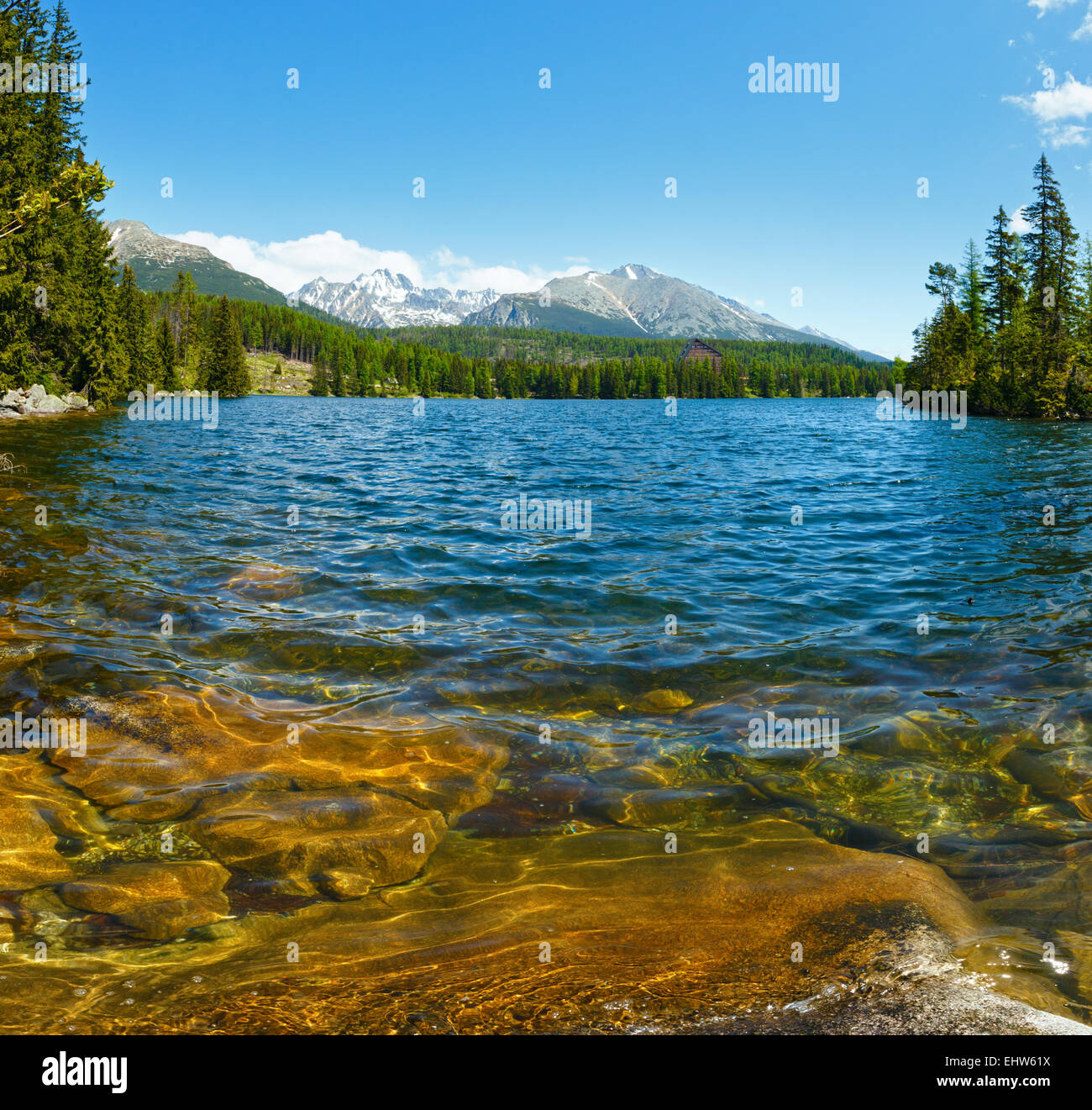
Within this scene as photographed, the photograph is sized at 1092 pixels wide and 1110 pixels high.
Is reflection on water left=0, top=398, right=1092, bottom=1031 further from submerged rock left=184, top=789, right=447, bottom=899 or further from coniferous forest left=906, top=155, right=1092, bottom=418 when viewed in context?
coniferous forest left=906, top=155, right=1092, bottom=418

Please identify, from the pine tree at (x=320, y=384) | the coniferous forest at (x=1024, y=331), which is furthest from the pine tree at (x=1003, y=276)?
the pine tree at (x=320, y=384)

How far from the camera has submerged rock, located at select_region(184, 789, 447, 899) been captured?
16.6 feet

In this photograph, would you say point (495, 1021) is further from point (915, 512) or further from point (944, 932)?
point (915, 512)

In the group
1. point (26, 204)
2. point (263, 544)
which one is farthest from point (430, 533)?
point (26, 204)

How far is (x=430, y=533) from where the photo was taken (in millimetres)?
17203

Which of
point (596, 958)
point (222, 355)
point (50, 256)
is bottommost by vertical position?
point (596, 958)

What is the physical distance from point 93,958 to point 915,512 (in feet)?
73.8

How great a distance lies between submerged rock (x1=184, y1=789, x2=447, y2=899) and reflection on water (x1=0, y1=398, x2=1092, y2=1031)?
32 mm

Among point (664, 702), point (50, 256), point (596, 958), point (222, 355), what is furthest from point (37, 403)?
point (222, 355)

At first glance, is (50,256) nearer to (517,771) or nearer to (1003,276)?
(517,771)

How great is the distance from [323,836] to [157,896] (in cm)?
121

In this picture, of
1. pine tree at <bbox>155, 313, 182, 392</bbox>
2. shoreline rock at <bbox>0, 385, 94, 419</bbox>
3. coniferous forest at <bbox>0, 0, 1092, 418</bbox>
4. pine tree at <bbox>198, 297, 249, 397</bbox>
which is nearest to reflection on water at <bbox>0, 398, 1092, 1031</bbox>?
coniferous forest at <bbox>0, 0, 1092, 418</bbox>

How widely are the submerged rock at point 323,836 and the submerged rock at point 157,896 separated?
0.28m

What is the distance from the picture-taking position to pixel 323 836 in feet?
18.0
